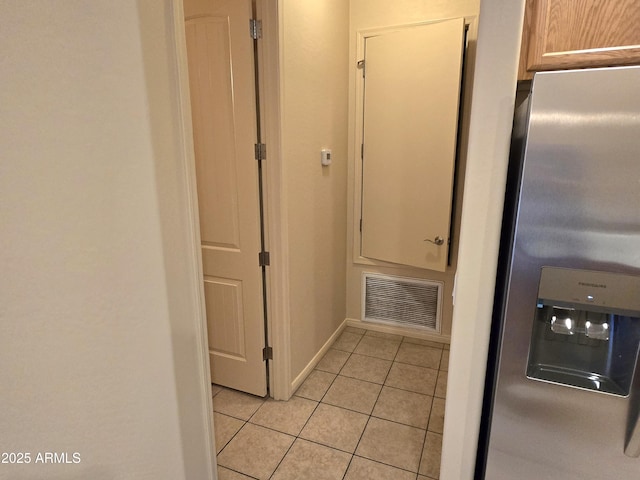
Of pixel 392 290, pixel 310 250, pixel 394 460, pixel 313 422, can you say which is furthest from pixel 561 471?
pixel 392 290

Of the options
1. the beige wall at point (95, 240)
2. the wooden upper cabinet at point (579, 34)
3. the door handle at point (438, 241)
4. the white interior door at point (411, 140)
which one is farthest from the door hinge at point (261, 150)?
the door handle at point (438, 241)

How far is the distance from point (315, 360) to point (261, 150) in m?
1.57

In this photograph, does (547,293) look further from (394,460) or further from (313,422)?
(313,422)

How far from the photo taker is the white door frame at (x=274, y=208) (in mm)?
1785

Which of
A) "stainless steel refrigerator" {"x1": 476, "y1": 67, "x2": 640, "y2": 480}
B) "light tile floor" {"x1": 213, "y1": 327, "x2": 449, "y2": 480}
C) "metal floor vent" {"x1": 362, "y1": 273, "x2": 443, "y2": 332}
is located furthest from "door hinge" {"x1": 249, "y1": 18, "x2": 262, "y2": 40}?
"light tile floor" {"x1": 213, "y1": 327, "x2": 449, "y2": 480}

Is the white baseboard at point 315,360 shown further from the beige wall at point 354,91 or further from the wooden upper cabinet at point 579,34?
the wooden upper cabinet at point 579,34

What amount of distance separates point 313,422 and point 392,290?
4.39 feet

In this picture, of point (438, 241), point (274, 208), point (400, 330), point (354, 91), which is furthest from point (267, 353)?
point (354, 91)

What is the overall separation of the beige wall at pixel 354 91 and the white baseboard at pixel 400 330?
2cm

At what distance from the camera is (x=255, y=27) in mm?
1785

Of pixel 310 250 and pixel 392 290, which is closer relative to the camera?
pixel 310 250

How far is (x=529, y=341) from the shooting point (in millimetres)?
1041

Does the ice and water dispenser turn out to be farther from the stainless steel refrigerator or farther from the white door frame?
the white door frame

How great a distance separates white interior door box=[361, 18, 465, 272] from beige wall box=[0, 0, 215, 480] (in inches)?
71.9
